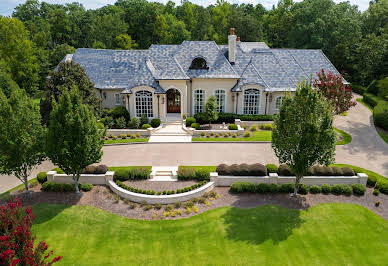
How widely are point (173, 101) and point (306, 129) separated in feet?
69.6

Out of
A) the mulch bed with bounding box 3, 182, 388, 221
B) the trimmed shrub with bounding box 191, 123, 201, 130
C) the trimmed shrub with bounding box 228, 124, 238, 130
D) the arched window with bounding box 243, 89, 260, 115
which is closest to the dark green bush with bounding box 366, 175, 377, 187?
the mulch bed with bounding box 3, 182, 388, 221

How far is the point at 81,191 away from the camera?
20609mm

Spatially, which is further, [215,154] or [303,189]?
[215,154]

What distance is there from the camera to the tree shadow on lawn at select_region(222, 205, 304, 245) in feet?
52.7

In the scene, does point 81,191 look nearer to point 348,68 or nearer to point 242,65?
point 242,65

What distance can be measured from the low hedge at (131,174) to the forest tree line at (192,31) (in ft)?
96.9

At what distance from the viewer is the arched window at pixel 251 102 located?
115 feet

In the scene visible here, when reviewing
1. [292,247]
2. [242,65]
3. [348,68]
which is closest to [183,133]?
[242,65]

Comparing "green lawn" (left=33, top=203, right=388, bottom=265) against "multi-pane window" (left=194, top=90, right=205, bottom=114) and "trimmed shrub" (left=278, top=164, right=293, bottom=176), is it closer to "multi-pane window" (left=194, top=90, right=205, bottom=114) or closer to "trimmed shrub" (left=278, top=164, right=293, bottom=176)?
"trimmed shrub" (left=278, top=164, right=293, bottom=176)

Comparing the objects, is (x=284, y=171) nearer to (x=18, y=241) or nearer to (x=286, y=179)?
(x=286, y=179)

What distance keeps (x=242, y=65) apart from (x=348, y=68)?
1231 inches

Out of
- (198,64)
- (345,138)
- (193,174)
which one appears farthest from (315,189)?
(198,64)

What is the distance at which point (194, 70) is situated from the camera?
35.2 meters

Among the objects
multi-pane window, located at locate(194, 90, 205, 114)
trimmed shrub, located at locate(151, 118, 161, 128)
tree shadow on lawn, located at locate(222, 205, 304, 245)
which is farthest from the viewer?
multi-pane window, located at locate(194, 90, 205, 114)
